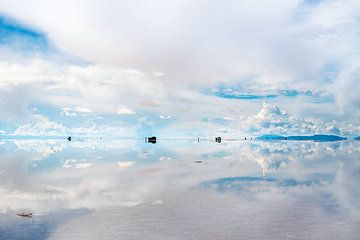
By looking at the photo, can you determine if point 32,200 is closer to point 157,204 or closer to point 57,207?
point 57,207

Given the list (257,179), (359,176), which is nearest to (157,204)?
(257,179)

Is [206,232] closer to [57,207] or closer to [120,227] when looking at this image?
[120,227]

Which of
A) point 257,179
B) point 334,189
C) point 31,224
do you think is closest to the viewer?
point 31,224

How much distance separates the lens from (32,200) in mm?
Answer: 20531

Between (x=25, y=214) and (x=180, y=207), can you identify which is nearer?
(x=25, y=214)

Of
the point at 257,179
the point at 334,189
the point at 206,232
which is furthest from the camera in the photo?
the point at 257,179

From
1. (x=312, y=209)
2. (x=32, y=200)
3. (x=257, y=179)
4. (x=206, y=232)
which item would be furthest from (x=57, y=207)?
(x=257, y=179)

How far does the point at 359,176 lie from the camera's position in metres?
31.6

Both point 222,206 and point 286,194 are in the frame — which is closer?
point 222,206

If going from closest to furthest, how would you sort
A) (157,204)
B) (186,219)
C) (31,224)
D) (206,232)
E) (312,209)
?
1. (206,232)
2. (31,224)
3. (186,219)
4. (312,209)
5. (157,204)

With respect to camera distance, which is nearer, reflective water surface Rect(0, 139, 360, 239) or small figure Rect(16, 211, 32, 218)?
reflective water surface Rect(0, 139, 360, 239)

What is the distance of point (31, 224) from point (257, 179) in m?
20.1

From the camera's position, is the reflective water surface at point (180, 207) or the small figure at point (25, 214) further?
the small figure at point (25, 214)

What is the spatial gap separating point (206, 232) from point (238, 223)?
2023 millimetres
